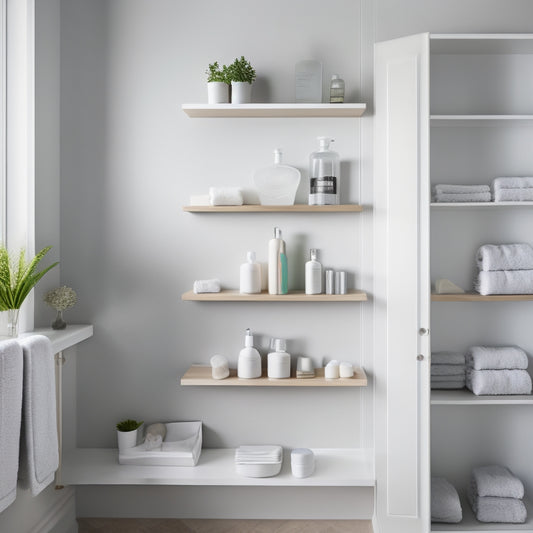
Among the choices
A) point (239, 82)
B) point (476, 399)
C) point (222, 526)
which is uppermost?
point (239, 82)

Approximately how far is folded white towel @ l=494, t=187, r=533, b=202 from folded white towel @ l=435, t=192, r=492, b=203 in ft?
0.16

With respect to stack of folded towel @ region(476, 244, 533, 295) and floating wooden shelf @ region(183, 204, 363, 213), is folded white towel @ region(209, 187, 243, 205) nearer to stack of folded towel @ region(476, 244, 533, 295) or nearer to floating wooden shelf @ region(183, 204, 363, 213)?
floating wooden shelf @ region(183, 204, 363, 213)

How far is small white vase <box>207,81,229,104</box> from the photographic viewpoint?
2039mm

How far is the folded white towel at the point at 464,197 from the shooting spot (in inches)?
80.2

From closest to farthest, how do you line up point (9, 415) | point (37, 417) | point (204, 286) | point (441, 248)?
point (9, 415) < point (37, 417) < point (204, 286) < point (441, 248)

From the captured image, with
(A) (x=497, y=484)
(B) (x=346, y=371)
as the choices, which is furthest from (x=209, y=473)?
(A) (x=497, y=484)

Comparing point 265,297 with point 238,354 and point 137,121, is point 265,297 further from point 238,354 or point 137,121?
point 137,121

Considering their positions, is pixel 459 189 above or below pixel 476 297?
above

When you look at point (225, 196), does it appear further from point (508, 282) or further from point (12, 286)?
point (508, 282)

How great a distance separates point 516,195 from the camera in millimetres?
2018

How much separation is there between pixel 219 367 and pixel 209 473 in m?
0.41

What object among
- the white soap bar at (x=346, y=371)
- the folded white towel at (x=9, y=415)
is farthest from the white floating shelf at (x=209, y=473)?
the folded white towel at (x=9, y=415)

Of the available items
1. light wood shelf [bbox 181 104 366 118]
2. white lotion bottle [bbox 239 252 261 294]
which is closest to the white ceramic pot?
white lotion bottle [bbox 239 252 261 294]

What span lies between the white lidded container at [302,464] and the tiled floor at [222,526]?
1.08ft
